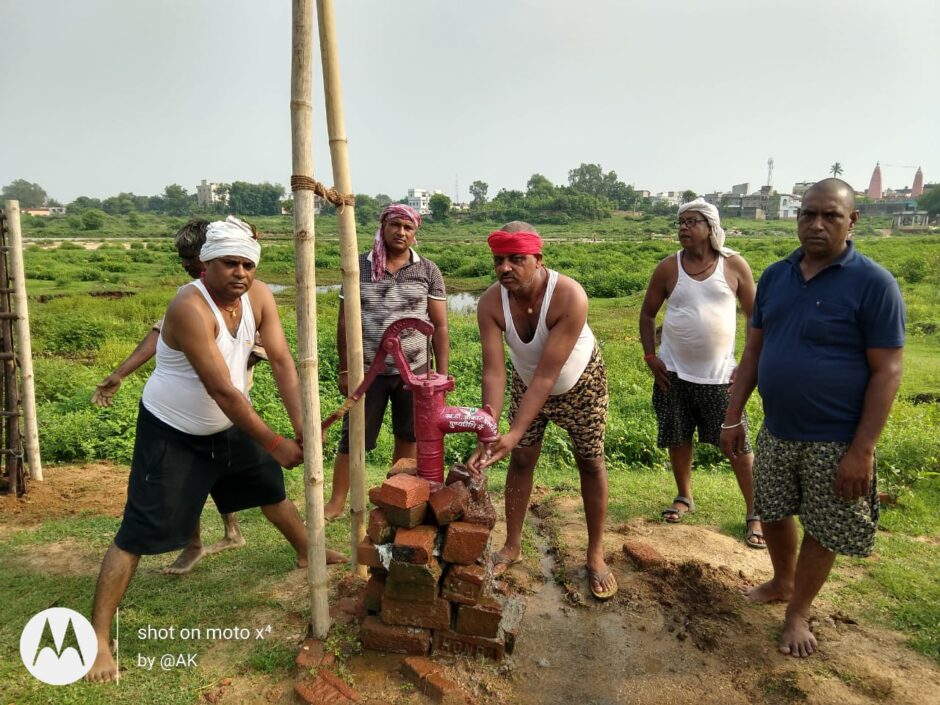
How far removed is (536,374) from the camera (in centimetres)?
275

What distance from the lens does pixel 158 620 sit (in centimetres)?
276

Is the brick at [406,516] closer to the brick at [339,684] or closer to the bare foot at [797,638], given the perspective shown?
the brick at [339,684]

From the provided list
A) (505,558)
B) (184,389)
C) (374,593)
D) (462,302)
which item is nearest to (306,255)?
(184,389)

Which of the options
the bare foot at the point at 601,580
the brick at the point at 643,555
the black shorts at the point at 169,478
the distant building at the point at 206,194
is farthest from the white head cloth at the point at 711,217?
the distant building at the point at 206,194

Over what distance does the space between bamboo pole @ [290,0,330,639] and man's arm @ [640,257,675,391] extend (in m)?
2.11

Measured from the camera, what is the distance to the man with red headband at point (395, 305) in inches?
141

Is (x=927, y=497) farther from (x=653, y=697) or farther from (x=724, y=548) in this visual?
(x=653, y=697)

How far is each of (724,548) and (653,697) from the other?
134 centimetres

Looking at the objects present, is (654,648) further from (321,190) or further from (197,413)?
(321,190)

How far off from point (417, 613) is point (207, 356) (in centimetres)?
131

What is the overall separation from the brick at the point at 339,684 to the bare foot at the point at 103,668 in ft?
2.66

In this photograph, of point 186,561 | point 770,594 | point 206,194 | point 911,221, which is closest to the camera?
point 770,594

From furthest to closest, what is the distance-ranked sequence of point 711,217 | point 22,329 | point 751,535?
point 22,329, point 751,535, point 711,217

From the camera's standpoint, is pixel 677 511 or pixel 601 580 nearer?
pixel 601 580
